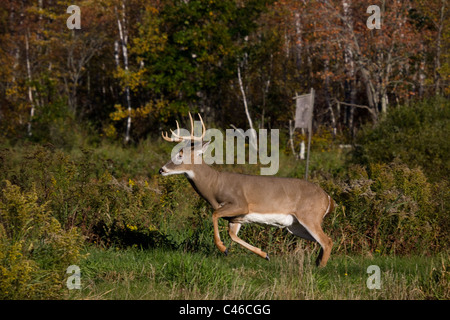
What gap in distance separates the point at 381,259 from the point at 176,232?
2993mm

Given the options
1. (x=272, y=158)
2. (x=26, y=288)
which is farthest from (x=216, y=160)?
(x=26, y=288)

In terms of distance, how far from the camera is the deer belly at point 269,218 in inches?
316

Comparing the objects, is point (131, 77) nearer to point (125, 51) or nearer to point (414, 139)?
point (125, 51)

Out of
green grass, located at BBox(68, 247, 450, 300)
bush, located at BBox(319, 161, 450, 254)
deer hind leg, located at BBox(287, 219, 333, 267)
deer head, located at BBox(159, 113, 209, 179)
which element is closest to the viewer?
green grass, located at BBox(68, 247, 450, 300)

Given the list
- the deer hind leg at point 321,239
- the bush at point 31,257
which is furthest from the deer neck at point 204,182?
the bush at point 31,257

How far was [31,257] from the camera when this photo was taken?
6.95 metres

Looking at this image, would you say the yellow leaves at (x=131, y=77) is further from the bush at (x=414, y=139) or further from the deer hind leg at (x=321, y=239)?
the deer hind leg at (x=321, y=239)

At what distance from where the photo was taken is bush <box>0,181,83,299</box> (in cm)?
604

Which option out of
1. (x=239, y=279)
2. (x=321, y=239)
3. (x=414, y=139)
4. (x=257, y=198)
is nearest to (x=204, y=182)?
(x=257, y=198)

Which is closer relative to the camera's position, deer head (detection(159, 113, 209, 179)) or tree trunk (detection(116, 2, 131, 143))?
deer head (detection(159, 113, 209, 179))

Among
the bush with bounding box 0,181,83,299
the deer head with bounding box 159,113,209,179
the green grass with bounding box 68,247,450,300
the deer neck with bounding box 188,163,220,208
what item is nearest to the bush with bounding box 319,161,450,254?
the green grass with bounding box 68,247,450,300

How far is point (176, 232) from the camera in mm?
9719

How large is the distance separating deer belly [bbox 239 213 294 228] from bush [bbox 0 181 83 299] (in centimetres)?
223

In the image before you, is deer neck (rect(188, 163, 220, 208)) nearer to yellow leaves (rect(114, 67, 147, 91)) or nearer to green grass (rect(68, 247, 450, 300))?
green grass (rect(68, 247, 450, 300))
